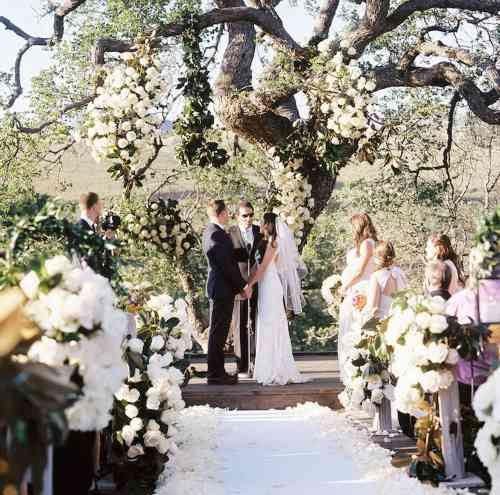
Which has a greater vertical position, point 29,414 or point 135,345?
point 135,345

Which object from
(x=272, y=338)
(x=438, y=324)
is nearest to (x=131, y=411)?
(x=438, y=324)

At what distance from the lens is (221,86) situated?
12250 mm

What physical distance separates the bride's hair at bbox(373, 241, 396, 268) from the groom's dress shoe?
2.28 m

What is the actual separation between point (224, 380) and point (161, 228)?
3154 millimetres

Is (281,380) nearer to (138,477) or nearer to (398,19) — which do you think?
(138,477)

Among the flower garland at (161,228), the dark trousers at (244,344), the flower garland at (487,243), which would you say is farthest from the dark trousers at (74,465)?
the flower garland at (161,228)

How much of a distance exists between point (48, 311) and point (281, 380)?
5902 mm

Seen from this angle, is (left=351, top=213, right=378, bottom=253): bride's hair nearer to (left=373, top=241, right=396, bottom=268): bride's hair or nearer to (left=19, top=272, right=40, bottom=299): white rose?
(left=373, top=241, right=396, bottom=268): bride's hair

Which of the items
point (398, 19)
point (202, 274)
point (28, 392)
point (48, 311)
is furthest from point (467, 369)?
point (202, 274)

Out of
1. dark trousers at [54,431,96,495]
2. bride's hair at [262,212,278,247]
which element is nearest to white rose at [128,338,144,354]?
dark trousers at [54,431,96,495]

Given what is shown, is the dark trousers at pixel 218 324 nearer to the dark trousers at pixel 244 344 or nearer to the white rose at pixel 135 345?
the dark trousers at pixel 244 344

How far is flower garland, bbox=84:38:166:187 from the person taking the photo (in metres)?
9.03

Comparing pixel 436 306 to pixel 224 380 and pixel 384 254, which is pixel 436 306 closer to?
pixel 384 254

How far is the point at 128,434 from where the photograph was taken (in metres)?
6.12
